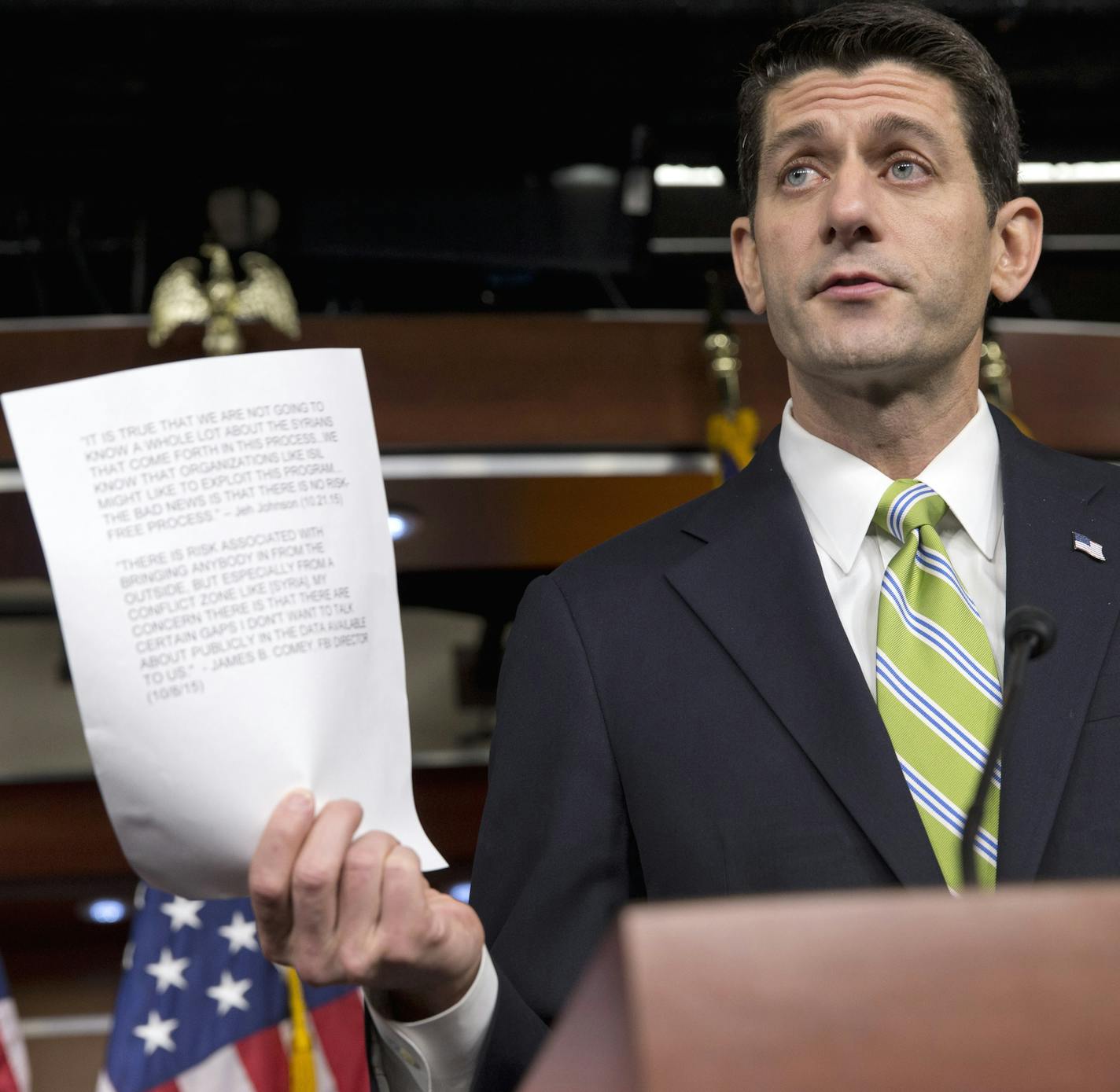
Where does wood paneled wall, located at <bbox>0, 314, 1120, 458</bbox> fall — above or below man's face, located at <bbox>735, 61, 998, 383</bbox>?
below

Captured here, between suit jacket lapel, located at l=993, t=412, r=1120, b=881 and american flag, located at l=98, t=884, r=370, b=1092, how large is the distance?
224 centimetres

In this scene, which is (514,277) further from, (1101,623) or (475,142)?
(1101,623)

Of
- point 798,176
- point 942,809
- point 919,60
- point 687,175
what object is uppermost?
point 919,60

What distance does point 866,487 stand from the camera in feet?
4.19

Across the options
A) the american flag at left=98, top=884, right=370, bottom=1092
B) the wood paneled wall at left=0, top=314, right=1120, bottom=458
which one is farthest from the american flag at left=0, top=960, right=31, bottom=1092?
the wood paneled wall at left=0, top=314, right=1120, bottom=458

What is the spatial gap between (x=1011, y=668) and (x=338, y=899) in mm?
435

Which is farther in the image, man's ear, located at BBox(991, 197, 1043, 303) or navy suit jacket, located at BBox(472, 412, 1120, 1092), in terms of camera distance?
man's ear, located at BBox(991, 197, 1043, 303)

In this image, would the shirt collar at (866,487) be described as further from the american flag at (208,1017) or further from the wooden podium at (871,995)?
the american flag at (208,1017)

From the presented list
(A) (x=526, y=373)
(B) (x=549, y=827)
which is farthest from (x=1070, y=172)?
(B) (x=549, y=827)

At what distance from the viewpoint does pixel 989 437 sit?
1.35 meters

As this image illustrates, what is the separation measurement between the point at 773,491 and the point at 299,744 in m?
0.61

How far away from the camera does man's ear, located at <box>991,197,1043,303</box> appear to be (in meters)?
1.43

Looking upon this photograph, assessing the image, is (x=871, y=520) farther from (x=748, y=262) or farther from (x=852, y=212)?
(x=748, y=262)

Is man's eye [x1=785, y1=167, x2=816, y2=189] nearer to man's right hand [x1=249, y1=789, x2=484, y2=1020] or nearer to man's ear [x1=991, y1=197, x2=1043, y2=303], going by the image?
man's ear [x1=991, y1=197, x2=1043, y2=303]
